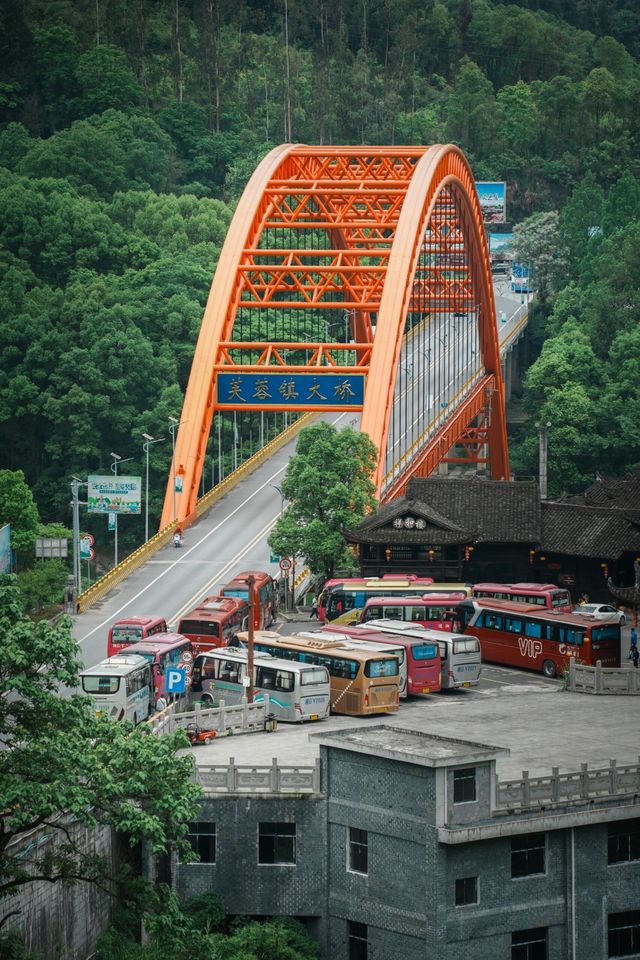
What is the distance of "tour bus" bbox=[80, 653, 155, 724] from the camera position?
2689 inches

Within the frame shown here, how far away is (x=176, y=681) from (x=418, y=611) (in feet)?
53.3

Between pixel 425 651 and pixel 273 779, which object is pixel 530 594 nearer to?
pixel 425 651

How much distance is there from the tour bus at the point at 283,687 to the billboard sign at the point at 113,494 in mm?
47401

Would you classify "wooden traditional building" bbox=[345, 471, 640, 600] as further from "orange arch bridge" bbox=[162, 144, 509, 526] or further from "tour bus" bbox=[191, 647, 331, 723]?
"tour bus" bbox=[191, 647, 331, 723]

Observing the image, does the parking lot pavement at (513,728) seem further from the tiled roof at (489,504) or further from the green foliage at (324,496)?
the tiled roof at (489,504)

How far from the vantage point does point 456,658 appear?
75.6 metres

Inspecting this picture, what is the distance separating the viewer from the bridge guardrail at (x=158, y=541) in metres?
95.4

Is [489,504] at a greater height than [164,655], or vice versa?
[489,504]

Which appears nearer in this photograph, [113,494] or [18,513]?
[18,513]

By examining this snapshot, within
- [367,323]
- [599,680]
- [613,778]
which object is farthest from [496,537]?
[367,323]

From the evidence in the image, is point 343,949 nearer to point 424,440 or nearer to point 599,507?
point 599,507

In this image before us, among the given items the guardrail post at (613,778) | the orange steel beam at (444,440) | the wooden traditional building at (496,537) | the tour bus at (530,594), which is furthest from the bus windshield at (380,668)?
the orange steel beam at (444,440)

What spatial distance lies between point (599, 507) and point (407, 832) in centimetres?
4682

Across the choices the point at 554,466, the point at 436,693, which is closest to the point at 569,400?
the point at 554,466
